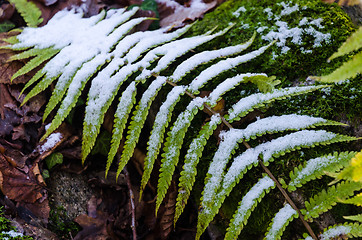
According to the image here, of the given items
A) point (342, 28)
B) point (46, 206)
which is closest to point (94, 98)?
point (46, 206)

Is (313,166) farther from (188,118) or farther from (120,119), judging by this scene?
(120,119)

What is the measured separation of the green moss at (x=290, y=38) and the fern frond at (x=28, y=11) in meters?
1.45

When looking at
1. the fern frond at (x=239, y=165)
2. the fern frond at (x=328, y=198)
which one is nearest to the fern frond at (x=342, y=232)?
the fern frond at (x=328, y=198)

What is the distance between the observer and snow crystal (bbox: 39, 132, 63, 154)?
2.18 meters

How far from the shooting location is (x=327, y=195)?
4.85ft

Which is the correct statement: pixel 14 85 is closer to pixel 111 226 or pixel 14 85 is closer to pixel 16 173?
pixel 16 173

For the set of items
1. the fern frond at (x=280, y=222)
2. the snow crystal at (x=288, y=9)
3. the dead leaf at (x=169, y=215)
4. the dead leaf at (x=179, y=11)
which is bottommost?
the dead leaf at (x=169, y=215)

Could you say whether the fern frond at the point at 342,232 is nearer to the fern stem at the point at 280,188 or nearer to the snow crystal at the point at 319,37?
the fern stem at the point at 280,188

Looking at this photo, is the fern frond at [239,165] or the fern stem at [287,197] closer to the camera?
the fern stem at [287,197]

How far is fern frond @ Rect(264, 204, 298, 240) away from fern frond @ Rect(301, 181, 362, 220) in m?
0.07

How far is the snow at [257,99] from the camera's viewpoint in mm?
1678

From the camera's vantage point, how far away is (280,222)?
151cm

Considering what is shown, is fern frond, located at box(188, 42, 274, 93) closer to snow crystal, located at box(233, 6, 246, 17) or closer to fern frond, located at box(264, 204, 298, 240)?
snow crystal, located at box(233, 6, 246, 17)

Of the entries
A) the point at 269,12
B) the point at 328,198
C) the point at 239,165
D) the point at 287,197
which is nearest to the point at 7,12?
the point at 269,12
